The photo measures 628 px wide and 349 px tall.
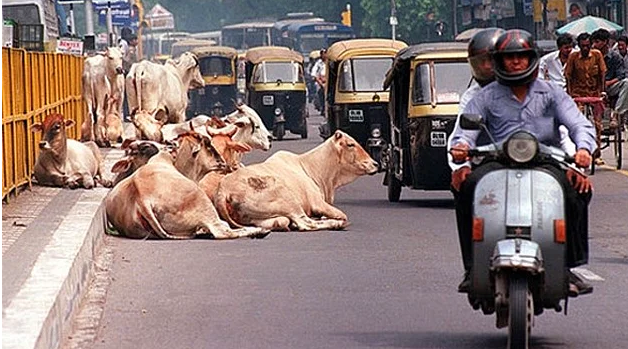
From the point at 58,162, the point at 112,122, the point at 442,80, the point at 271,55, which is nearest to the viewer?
the point at 58,162

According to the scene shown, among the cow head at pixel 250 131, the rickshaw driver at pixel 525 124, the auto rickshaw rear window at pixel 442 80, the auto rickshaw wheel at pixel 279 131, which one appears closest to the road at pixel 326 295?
the rickshaw driver at pixel 525 124

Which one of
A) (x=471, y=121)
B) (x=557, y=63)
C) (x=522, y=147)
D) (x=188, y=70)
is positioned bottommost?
(x=522, y=147)

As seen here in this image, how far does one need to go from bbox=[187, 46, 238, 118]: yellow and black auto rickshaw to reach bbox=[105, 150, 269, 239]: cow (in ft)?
114

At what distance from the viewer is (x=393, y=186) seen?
1922 cm

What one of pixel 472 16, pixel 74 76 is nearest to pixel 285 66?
pixel 74 76

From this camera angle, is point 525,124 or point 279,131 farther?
point 279,131

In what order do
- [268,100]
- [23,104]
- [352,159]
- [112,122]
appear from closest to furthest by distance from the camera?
[352,159], [23,104], [112,122], [268,100]

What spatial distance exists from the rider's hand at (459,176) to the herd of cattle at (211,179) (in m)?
5.90

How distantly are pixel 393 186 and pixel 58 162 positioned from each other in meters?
3.82

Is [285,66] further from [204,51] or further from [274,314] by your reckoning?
[274,314]

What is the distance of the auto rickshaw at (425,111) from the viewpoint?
18109mm

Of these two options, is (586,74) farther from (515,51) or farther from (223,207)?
(515,51)

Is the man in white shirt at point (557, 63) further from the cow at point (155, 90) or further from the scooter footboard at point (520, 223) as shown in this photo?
the scooter footboard at point (520, 223)

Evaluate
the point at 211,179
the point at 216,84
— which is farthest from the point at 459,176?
the point at 216,84
